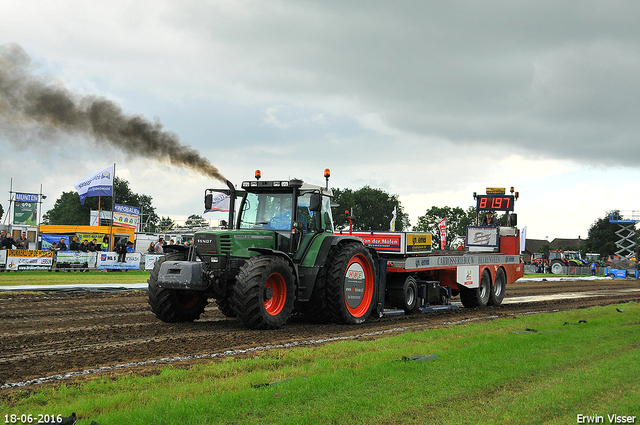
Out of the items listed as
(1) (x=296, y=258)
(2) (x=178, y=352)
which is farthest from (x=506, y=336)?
(2) (x=178, y=352)

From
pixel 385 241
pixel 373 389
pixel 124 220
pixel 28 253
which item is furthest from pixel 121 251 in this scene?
pixel 124 220

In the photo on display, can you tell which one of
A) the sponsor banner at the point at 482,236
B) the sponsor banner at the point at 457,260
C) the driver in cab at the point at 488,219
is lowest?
the sponsor banner at the point at 457,260

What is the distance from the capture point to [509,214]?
1900 centimetres

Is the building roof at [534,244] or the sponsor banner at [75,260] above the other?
the building roof at [534,244]

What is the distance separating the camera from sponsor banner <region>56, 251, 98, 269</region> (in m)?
26.0

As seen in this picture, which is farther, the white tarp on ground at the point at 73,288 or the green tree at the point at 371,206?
the green tree at the point at 371,206

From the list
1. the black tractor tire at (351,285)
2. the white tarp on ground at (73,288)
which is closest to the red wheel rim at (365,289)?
the black tractor tire at (351,285)

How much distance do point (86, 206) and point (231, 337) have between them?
304 feet

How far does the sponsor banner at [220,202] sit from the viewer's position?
10.9 metres

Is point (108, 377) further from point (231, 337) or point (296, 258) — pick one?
point (296, 258)

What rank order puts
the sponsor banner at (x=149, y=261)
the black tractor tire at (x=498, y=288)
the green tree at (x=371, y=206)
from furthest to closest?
the green tree at (x=371, y=206) < the sponsor banner at (x=149, y=261) < the black tractor tire at (x=498, y=288)

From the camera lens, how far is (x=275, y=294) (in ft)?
32.8

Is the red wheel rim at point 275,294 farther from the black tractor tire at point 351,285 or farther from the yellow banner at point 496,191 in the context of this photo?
the yellow banner at point 496,191

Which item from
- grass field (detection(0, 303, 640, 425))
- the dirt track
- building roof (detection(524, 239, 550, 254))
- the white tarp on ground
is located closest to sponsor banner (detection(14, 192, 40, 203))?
the white tarp on ground
